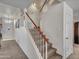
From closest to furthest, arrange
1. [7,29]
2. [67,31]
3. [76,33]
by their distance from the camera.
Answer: [67,31]
[7,29]
[76,33]

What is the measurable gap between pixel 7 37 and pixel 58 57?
15.7 feet

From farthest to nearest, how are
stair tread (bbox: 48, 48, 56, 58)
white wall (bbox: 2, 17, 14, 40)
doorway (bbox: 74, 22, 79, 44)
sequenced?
doorway (bbox: 74, 22, 79, 44), white wall (bbox: 2, 17, 14, 40), stair tread (bbox: 48, 48, 56, 58)

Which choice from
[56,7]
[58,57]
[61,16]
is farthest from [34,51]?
[56,7]

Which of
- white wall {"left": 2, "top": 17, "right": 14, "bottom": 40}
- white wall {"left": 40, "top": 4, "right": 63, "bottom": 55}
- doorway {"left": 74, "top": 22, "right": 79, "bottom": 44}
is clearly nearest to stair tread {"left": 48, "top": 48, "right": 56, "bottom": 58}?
white wall {"left": 40, "top": 4, "right": 63, "bottom": 55}

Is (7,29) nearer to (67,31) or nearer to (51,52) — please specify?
(51,52)

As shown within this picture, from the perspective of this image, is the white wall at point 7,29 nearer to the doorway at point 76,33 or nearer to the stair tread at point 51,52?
the stair tread at point 51,52

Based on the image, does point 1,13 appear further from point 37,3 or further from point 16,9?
point 37,3

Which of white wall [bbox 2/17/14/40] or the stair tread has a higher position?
white wall [bbox 2/17/14/40]

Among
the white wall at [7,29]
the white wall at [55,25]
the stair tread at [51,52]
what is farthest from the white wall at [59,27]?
the white wall at [7,29]

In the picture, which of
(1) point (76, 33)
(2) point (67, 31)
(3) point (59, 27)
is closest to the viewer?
(3) point (59, 27)

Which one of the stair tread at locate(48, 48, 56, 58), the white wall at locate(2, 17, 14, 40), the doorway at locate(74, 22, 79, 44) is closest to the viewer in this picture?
the stair tread at locate(48, 48, 56, 58)

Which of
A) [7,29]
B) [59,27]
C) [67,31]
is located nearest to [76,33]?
[67,31]

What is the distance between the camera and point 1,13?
6957 millimetres

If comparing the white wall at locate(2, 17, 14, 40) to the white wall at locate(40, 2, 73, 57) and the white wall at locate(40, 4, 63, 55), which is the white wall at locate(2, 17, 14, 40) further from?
the white wall at locate(40, 2, 73, 57)
